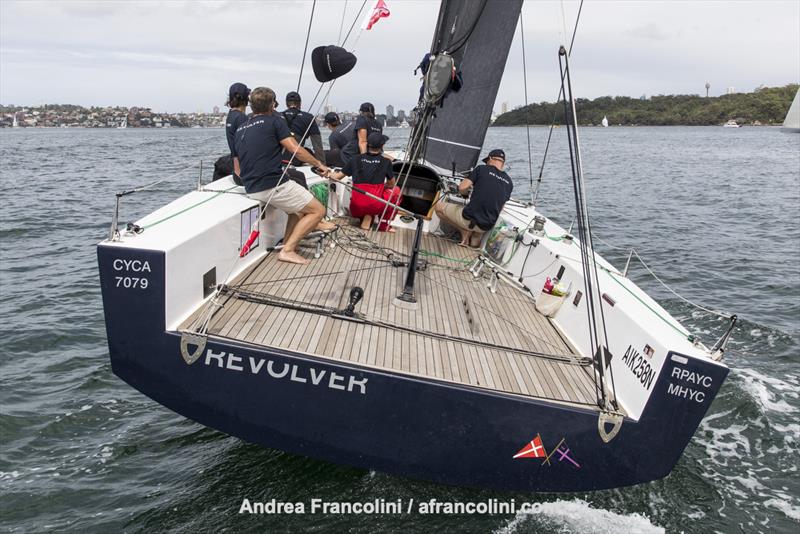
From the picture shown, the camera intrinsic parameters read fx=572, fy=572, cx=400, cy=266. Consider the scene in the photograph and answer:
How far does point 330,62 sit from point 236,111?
4.07 feet

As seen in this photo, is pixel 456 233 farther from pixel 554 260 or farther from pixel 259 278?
pixel 259 278

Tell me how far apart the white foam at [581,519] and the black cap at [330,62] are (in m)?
4.95

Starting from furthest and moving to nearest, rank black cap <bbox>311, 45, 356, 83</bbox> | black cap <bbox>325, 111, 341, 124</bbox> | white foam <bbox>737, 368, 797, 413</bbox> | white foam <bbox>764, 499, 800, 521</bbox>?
black cap <bbox>325, 111, 341, 124</bbox>
white foam <bbox>737, 368, 797, 413</bbox>
black cap <bbox>311, 45, 356, 83</bbox>
white foam <bbox>764, 499, 800, 521</bbox>

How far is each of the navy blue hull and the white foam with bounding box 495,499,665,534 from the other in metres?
0.43

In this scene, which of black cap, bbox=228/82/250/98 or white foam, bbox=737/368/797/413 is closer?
black cap, bbox=228/82/250/98

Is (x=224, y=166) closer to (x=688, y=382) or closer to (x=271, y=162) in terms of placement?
(x=271, y=162)

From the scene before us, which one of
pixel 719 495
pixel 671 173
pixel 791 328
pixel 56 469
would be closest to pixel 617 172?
pixel 671 173

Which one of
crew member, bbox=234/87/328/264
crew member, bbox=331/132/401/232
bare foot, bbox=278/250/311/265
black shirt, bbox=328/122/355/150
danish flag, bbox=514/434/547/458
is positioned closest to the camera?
danish flag, bbox=514/434/547/458

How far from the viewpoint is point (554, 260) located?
6.42m

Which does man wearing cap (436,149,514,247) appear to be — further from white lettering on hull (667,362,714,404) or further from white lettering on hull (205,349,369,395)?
white lettering on hull (205,349,369,395)

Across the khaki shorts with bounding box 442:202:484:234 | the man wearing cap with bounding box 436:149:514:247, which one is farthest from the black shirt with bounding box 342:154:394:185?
the man wearing cap with bounding box 436:149:514:247

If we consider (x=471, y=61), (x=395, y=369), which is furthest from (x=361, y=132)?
(x=395, y=369)

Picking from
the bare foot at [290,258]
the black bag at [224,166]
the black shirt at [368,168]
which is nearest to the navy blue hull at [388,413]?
the bare foot at [290,258]
